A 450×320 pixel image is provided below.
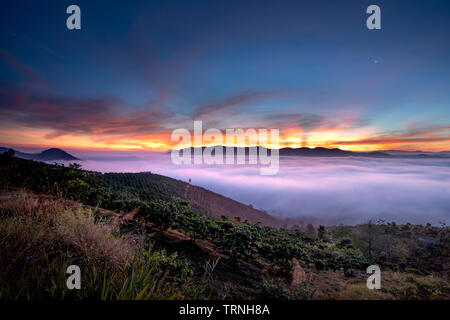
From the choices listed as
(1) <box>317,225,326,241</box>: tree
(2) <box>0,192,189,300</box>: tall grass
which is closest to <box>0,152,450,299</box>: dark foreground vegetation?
(2) <box>0,192,189,300</box>: tall grass

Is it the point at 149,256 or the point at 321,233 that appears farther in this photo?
the point at 321,233

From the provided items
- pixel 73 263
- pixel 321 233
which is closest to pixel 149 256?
pixel 73 263

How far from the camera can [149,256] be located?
285cm

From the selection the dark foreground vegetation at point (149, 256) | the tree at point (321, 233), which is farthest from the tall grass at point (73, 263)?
the tree at point (321, 233)

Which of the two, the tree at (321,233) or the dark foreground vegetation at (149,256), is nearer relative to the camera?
the dark foreground vegetation at (149,256)

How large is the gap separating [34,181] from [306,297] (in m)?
11.4

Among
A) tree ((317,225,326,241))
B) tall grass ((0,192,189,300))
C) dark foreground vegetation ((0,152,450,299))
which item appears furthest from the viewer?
tree ((317,225,326,241))

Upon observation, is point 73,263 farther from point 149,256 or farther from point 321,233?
point 321,233

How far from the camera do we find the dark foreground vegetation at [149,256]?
2.38 metres

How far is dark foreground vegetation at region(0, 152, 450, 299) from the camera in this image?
238cm

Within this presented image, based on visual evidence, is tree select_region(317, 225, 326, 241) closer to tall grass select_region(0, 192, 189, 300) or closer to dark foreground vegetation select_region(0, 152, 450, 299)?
dark foreground vegetation select_region(0, 152, 450, 299)

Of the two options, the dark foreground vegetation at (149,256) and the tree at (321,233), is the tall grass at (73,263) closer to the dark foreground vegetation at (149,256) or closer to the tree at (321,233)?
the dark foreground vegetation at (149,256)
